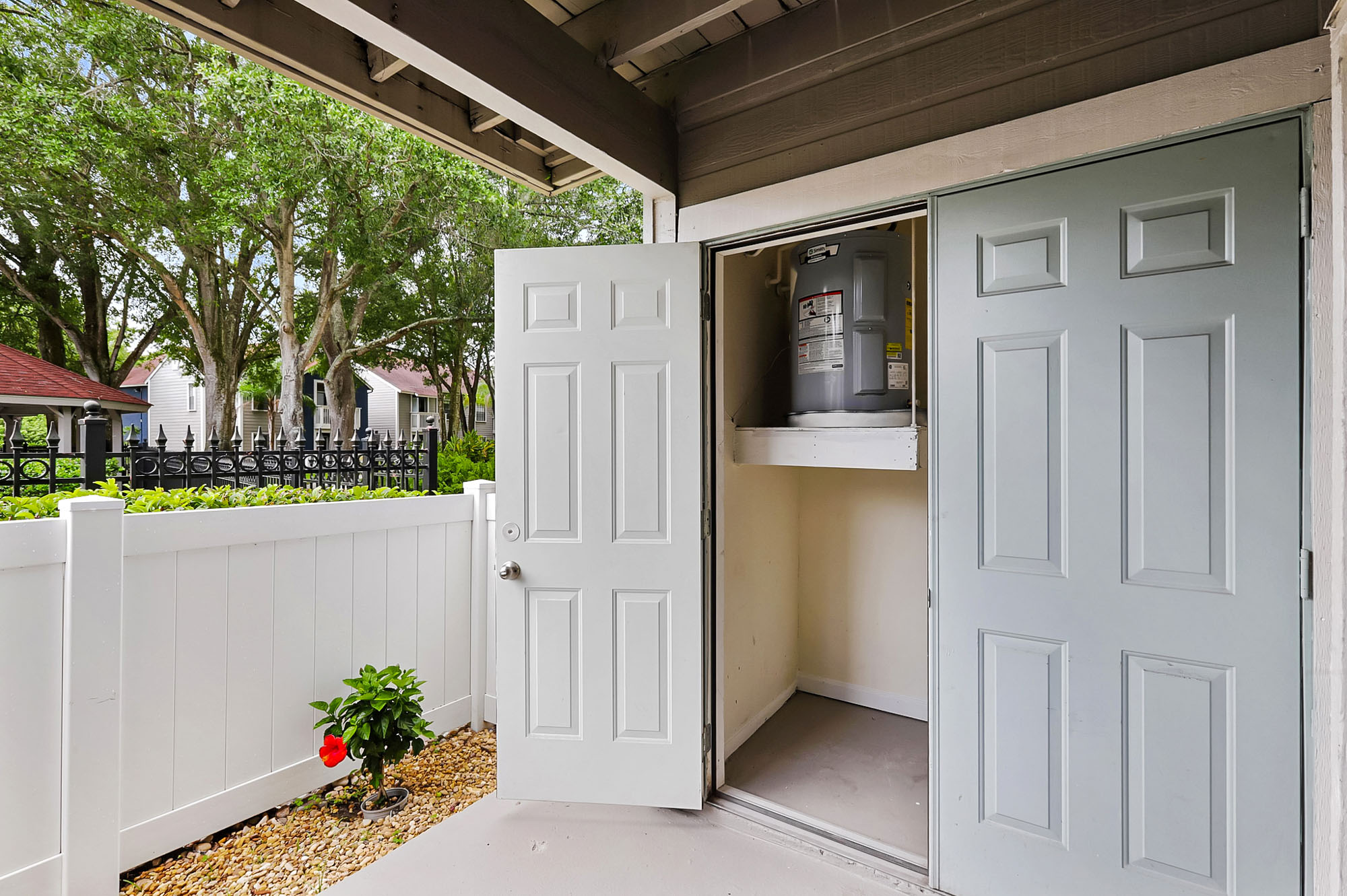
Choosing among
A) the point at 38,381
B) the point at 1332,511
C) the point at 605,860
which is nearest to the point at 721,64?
the point at 1332,511

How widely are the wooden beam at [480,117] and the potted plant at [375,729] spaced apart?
2.03 meters

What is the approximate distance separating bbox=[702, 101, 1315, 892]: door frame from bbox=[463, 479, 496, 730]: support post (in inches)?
46.2

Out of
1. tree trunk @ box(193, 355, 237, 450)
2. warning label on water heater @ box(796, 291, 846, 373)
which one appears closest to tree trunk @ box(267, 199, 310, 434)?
tree trunk @ box(193, 355, 237, 450)

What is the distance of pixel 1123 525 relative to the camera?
1.43m

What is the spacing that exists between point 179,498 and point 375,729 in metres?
1.03

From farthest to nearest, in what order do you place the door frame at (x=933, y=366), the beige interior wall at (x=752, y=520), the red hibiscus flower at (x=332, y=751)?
the beige interior wall at (x=752, y=520)
the red hibiscus flower at (x=332, y=751)
the door frame at (x=933, y=366)

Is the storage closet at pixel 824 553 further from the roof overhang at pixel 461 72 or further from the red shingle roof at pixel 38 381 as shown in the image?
the red shingle roof at pixel 38 381

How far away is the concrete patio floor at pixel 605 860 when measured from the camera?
1.76m

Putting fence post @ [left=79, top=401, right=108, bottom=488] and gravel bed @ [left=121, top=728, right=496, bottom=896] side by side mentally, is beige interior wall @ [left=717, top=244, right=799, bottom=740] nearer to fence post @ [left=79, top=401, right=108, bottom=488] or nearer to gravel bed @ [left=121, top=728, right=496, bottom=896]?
gravel bed @ [left=121, top=728, right=496, bottom=896]

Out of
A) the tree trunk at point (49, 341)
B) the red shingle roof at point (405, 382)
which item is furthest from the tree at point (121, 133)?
the red shingle roof at point (405, 382)

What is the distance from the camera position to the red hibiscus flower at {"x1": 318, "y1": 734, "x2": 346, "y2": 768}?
2.03 metres

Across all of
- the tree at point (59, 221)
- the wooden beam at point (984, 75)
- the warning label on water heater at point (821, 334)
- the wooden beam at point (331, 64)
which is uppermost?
the tree at point (59, 221)

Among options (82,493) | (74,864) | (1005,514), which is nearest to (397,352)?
(82,493)

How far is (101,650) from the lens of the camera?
1.67 m
